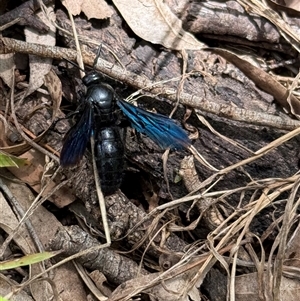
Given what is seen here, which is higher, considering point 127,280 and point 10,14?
point 10,14

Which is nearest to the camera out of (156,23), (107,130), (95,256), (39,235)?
(95,256)

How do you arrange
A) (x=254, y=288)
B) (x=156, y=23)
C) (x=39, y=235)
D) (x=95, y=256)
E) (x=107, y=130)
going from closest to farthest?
(x=254, y=288)
(x=95, y=256)
(x=39, y=235)
(x=107, y=130)
(x=156, y=23)

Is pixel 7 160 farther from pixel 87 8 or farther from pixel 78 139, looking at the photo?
pixel 87 8

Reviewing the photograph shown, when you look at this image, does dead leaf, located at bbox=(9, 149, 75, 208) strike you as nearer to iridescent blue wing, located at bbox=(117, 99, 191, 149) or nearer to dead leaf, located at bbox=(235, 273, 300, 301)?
iridescent blue wing, located at bbox=(117, 99, 191, 149)

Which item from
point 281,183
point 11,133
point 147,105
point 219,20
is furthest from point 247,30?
point 11,133

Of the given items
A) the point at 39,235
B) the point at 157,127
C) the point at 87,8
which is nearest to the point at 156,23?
the point at 87,8

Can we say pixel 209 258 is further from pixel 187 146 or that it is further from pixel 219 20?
pixel 219 20
